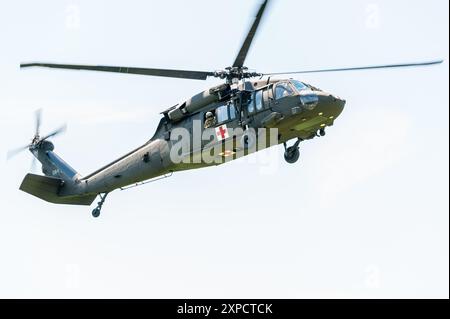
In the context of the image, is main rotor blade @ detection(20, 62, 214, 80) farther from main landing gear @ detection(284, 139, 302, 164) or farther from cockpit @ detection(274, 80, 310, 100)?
main landing gear @ detection(284, 139, 302, 164)

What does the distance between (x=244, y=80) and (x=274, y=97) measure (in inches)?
60.3

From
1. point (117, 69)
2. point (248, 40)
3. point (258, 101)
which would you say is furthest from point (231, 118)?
point (117, 69)

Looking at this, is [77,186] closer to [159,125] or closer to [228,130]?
[159,125]

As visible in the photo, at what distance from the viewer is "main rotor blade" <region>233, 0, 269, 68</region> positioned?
76.4ft

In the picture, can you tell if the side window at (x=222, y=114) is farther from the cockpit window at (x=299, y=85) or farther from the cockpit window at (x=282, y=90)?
the cockpit window at (x=299, y=85)

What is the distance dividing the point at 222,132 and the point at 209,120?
80 cm

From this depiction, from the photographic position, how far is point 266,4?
75.2 ft

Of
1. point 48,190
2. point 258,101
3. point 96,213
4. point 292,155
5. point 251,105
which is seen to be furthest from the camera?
point 48,190

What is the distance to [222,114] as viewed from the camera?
2689 centimetres

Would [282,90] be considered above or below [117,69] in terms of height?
below

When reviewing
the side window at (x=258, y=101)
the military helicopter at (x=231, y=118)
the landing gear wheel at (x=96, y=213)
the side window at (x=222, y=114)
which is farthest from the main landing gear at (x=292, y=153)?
the landing gear wheel at (x=96, y=213)

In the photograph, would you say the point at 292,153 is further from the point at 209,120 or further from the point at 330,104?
the point at 209,120

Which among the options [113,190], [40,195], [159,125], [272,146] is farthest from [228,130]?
[40,195]

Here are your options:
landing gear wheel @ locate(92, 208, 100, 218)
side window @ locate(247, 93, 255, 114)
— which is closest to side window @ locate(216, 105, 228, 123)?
side window @ locate(247, 93, 255, 114)
